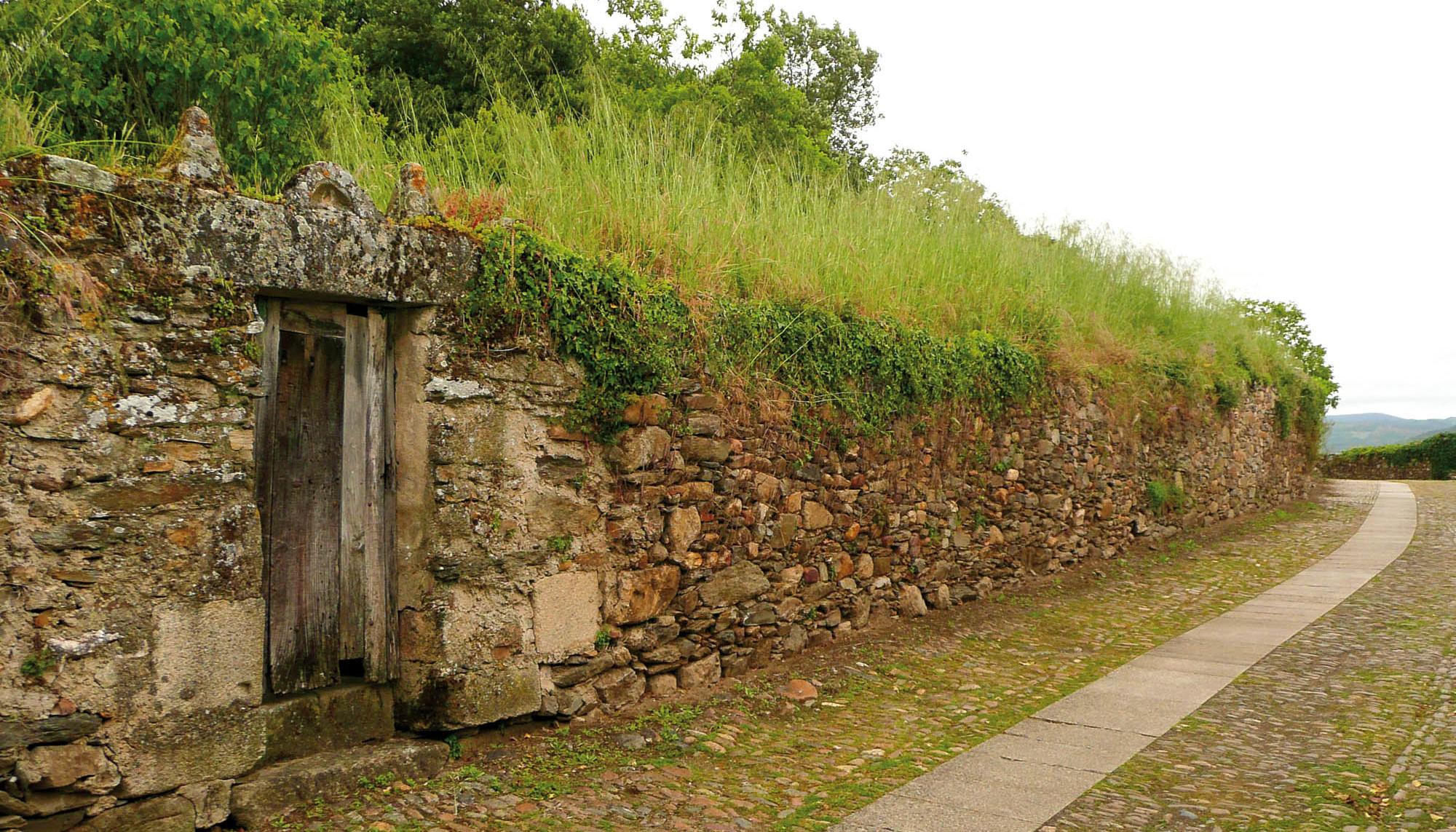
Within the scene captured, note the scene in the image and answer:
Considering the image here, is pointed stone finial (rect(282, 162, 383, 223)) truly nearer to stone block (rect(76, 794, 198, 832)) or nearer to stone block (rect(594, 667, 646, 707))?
stone block (rect(76, 794, 198, 832))

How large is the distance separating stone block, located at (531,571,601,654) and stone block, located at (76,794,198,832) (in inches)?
68.0

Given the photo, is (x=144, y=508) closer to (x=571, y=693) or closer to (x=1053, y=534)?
(x=571, y=693)

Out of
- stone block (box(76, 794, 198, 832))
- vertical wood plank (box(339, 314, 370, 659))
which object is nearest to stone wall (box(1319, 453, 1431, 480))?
vertical wood plank (box(339, 314, 370, 659))

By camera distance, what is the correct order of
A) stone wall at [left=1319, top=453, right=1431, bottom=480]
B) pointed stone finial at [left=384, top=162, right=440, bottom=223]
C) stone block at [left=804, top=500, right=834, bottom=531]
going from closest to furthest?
pointed stone finial at [left=384, top=162, right=440, bottom=223] < stone block at [left=804, top=500, right=834, bottom=531] < stone wall at [left=1319, top=453, right=1431, bottom=480]

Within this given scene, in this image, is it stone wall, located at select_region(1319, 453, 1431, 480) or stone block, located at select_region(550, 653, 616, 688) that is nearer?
stone block, located at select_region(550, 653, 616, 688)

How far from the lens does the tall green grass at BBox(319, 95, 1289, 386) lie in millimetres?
6055

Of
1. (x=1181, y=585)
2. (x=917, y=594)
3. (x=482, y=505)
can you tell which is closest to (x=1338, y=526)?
(x=1181, y=585)

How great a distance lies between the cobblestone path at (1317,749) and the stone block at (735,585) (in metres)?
2.40

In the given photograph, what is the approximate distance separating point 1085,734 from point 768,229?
161 inches

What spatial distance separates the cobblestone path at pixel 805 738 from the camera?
4242 mm

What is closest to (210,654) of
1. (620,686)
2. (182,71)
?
(620,686)

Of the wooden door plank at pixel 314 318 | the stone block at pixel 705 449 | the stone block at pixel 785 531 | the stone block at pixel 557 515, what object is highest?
the wooden door plank at pixel 314 318

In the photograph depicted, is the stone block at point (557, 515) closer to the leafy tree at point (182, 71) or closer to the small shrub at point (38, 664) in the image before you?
the small shrub at point (38, 664)

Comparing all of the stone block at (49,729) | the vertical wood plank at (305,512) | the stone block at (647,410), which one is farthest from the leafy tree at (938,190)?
the stone block at (49,729)
